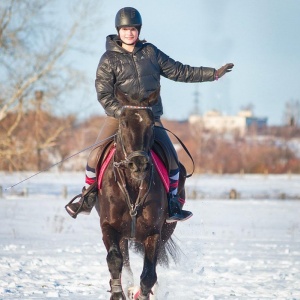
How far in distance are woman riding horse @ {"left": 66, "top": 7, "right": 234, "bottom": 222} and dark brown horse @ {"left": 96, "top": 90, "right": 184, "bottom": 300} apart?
35 cm

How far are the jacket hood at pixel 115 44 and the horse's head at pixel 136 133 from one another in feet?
2.54

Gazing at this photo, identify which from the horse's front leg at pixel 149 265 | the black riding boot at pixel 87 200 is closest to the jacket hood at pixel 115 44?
the black riding boot at pixel 87 200

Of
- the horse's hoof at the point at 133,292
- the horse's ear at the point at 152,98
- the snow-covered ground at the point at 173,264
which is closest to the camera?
the horse's ear at the point at 152,98

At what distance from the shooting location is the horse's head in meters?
6.88

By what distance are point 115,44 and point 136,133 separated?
1.35 m

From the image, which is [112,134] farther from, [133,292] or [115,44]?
[133,292]

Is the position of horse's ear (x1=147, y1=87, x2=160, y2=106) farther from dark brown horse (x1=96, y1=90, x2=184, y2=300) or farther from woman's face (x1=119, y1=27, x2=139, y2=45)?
woman's face (x1=119, y1=27, x2=139, y2=45)

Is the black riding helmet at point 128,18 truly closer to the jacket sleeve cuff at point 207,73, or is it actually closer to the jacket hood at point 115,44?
the jacket hood at point 115,44

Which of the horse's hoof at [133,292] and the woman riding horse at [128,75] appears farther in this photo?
the horse's hoof at [133,292]

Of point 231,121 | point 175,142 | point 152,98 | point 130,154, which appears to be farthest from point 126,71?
point 231,121

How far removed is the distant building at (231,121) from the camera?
116m

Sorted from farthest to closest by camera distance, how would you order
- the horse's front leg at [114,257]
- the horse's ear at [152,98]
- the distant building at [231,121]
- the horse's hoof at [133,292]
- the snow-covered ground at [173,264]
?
the distant building at [231,121], the snow-covered ground at [173,264], the horse's hoof at [133,292], the horse's front leg at [114,257], the horse's ear at [152,98]

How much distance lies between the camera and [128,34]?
7.88m

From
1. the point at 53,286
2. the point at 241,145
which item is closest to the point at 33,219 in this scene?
→ the point at 53,286
